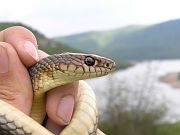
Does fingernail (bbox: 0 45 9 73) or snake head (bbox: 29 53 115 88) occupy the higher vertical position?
fingernail (bbox: 0 45 9 73)

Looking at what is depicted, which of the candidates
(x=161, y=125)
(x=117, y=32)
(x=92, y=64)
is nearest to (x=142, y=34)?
(x=117, y=32)

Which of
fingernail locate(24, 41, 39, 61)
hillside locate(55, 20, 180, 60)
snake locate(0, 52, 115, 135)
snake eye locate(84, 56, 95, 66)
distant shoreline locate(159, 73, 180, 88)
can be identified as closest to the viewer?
snake locate(0, 52, 115, 135)

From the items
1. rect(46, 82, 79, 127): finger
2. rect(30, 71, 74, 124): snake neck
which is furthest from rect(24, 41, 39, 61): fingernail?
rect(46, 82, 79, 127): finger

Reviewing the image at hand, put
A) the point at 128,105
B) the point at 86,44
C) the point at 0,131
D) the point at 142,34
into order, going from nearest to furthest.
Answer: the point at 0,131
the point at 128,105
the point at 86,44
the point at 142,34

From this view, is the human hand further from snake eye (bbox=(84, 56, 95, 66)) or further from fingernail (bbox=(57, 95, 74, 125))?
snake eye (bbox=(84, 56, 95, 66))

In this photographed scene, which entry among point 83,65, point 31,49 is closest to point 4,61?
point 31,49

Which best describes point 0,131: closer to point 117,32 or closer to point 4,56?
point 4,56

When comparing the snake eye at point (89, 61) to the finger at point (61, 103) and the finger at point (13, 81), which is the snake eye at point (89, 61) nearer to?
the finger at point (61, 103)
